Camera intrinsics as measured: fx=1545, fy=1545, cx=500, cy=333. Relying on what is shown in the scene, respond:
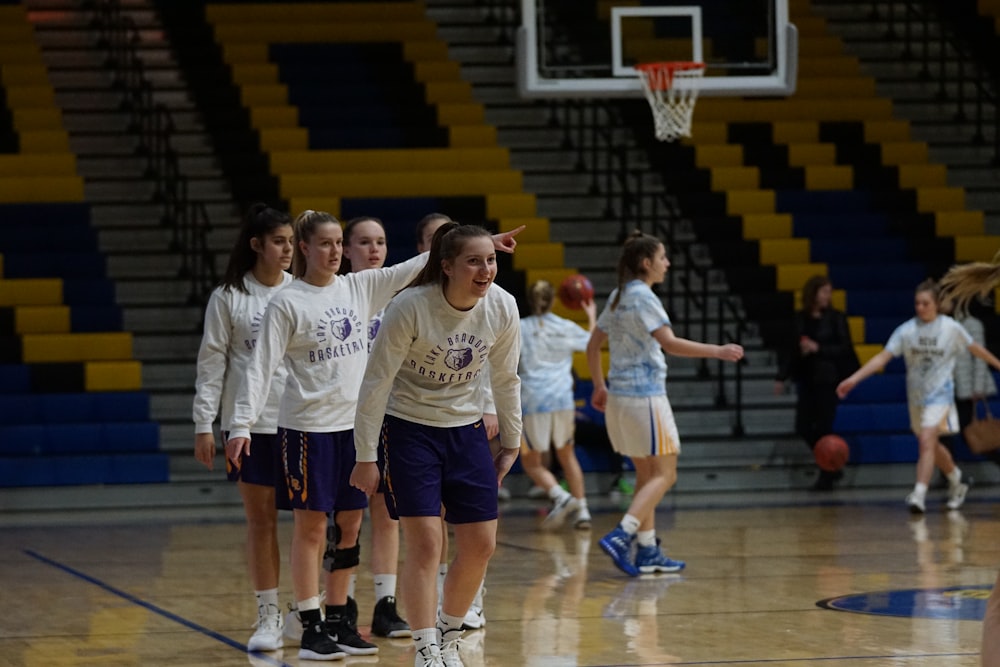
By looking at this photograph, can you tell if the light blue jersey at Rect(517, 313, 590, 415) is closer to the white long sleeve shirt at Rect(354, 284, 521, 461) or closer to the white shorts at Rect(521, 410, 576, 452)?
the white shorts at Rect(521, 410, 576, 452)

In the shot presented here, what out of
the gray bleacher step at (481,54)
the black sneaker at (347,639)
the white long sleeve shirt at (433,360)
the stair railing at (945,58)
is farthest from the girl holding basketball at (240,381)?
the stair railing at (945,58)

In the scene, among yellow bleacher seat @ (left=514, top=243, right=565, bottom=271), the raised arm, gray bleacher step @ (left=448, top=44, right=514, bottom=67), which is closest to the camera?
the raised arm

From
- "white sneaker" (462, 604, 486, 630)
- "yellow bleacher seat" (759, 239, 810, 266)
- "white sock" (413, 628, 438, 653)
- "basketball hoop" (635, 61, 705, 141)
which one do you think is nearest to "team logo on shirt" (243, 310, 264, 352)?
"white sneaker" (462, 604, 486, 630)

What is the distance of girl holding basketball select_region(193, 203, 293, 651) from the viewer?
19.9ft

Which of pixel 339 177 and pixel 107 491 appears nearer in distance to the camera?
pixel 107 491

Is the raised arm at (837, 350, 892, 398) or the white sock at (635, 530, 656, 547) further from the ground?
the raised arm at (837, 350, 892, 398)

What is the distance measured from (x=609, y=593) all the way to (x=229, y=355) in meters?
2.40

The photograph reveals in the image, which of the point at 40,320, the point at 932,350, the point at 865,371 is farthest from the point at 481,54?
the point at 865,371

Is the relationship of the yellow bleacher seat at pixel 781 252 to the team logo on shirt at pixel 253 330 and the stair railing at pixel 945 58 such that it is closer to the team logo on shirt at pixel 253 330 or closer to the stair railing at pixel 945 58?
the stair railing at pixel 945 58

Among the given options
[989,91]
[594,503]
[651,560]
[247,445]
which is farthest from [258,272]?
[989,91]

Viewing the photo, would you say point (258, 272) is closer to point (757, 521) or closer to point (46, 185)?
point (757, 521)

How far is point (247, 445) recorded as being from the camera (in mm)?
5711

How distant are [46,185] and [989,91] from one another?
991 cm

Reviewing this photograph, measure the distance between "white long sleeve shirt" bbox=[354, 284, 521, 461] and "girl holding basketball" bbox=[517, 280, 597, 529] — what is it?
5.40 metres
